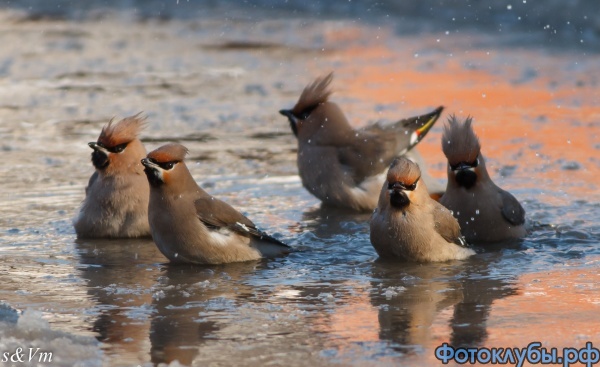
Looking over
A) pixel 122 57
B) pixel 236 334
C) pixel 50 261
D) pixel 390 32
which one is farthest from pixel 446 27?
pixel 236 334

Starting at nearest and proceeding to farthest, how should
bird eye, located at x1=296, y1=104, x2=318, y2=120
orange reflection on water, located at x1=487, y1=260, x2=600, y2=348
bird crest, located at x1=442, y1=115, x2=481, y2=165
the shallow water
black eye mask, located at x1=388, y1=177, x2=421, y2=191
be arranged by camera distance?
orange reflection on water, located at x1=487, y1=260, x2=600, y2=348 < the shallow water < black eye mask, located at x1=388, y1=177, x2=421, y2=191 < bird crest, located at x1=442, y1=115, x2=481, y2=165 < bird eye, located at x1=296, y1=104, x2=318, y2=120

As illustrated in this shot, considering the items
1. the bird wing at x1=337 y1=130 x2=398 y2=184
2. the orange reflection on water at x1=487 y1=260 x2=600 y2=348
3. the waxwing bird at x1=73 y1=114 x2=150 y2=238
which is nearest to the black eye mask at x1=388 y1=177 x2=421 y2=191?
the orange reflection on water at x1=487 y1=260 x2=600 y2=348

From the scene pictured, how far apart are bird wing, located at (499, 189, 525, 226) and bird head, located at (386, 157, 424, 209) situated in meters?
0.76

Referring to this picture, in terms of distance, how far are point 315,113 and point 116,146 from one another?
1.54 metres

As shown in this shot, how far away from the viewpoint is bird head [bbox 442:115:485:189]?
258 inches

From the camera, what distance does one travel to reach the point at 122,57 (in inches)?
510

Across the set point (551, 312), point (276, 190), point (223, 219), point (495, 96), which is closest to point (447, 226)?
point (223, 219)

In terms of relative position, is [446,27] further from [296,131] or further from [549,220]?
[549,220]

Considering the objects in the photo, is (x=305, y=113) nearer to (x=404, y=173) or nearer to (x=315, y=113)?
(x=315, y=113)

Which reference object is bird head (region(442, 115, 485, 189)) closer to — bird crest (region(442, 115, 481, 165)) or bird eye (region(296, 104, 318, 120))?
bird crest (region(442, 115, 481, 165))

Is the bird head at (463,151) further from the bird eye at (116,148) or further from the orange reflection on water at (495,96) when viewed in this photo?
the bird eye at (116,148)

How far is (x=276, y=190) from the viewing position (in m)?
8.01

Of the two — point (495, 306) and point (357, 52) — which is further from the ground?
point (357, 52)

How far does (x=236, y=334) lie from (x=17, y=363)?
838 mm
